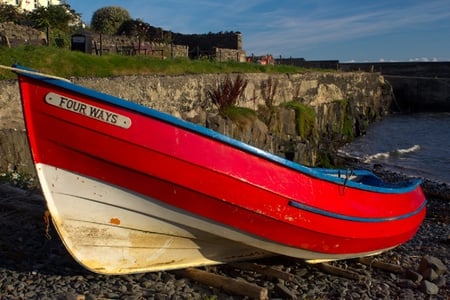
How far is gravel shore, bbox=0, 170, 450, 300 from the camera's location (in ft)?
15.0

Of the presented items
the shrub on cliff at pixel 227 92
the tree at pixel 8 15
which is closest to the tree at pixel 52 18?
the tree at pixel 8 15

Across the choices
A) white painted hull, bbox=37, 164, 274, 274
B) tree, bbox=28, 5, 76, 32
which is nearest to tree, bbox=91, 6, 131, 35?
tree, bbox=28, 5, 76, 32

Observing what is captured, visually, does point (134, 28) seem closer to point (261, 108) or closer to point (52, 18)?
point (52, 18)

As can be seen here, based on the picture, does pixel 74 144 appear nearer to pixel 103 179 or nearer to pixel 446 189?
pixel 103 179

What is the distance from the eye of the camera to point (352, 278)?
5668mm

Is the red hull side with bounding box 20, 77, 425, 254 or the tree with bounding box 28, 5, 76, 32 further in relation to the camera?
the tree with bounding box 28, 5, 76, 32

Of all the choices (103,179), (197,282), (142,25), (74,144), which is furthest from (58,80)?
(142,25)

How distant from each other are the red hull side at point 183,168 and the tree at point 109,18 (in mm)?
26383

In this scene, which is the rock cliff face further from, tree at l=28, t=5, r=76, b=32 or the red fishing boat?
tree at l=28, t=5, r=76, b=32

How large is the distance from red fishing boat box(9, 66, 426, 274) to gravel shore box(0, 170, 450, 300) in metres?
0.25

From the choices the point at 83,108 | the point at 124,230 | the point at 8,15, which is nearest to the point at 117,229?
the point at 124,230

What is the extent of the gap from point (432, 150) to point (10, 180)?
18967mm

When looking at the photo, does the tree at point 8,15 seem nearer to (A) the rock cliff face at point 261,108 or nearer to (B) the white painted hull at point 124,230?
(A) the rock cliff face at point 261,108

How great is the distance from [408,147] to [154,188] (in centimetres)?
1987
